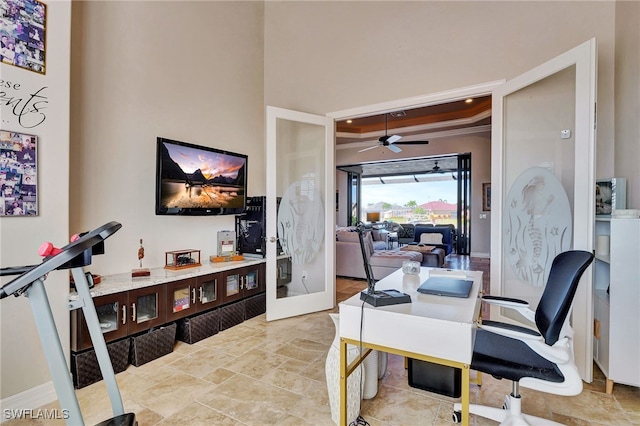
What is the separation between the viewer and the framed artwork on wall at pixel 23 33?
189 cm

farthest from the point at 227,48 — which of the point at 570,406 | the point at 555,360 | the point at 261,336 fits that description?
the point at 570,406

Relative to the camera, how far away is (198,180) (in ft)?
10.6

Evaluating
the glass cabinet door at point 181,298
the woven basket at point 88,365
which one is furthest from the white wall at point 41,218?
the glass cabinet door at point 181,298

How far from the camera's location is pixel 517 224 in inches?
107

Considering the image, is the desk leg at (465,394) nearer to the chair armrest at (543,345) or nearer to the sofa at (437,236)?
the chair armrest at (543,345)

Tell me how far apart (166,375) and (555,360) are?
2.49 metres

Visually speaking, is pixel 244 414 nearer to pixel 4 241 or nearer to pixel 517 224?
pixel 4 241

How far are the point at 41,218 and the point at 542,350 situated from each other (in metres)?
2.98

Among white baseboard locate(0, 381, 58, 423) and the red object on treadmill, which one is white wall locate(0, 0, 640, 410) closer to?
white baseboard locate(0, 381, 58, 423)

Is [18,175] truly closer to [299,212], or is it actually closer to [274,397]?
[274,397]

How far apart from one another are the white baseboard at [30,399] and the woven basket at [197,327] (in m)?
0.99

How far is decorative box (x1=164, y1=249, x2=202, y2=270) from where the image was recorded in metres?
3.04

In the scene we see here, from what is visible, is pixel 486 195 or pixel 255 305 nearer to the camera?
pixel 255 305

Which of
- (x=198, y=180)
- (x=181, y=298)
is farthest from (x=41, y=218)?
(x=198, y=180)
